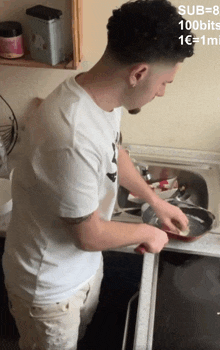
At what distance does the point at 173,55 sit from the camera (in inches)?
27.9

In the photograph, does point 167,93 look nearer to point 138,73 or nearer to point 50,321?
point 138,73

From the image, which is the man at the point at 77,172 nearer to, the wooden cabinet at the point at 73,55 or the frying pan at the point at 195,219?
the frying pan at the point at 195,219

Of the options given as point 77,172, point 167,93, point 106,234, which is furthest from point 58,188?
point 167,93

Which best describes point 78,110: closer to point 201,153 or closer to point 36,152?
point 36,152

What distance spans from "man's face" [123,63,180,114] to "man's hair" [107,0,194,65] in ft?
0.07

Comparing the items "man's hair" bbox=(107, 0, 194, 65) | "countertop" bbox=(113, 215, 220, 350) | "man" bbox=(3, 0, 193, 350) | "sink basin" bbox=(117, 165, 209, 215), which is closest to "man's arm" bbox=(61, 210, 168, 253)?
"man" bbox=(3, 0, 193, 350)

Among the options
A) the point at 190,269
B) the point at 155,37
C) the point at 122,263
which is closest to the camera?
the point at 155,37

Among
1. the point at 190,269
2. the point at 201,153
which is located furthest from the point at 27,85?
the point at 190,269

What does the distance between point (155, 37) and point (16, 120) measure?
3.22 feet

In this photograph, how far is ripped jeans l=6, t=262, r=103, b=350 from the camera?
0.94 m

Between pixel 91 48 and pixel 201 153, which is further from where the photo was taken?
pixel 201 153

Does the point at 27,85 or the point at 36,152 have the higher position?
the point at 36,152

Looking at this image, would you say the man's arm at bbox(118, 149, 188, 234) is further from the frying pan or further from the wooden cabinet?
the wooden cabinet

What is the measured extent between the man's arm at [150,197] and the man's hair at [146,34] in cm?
46
